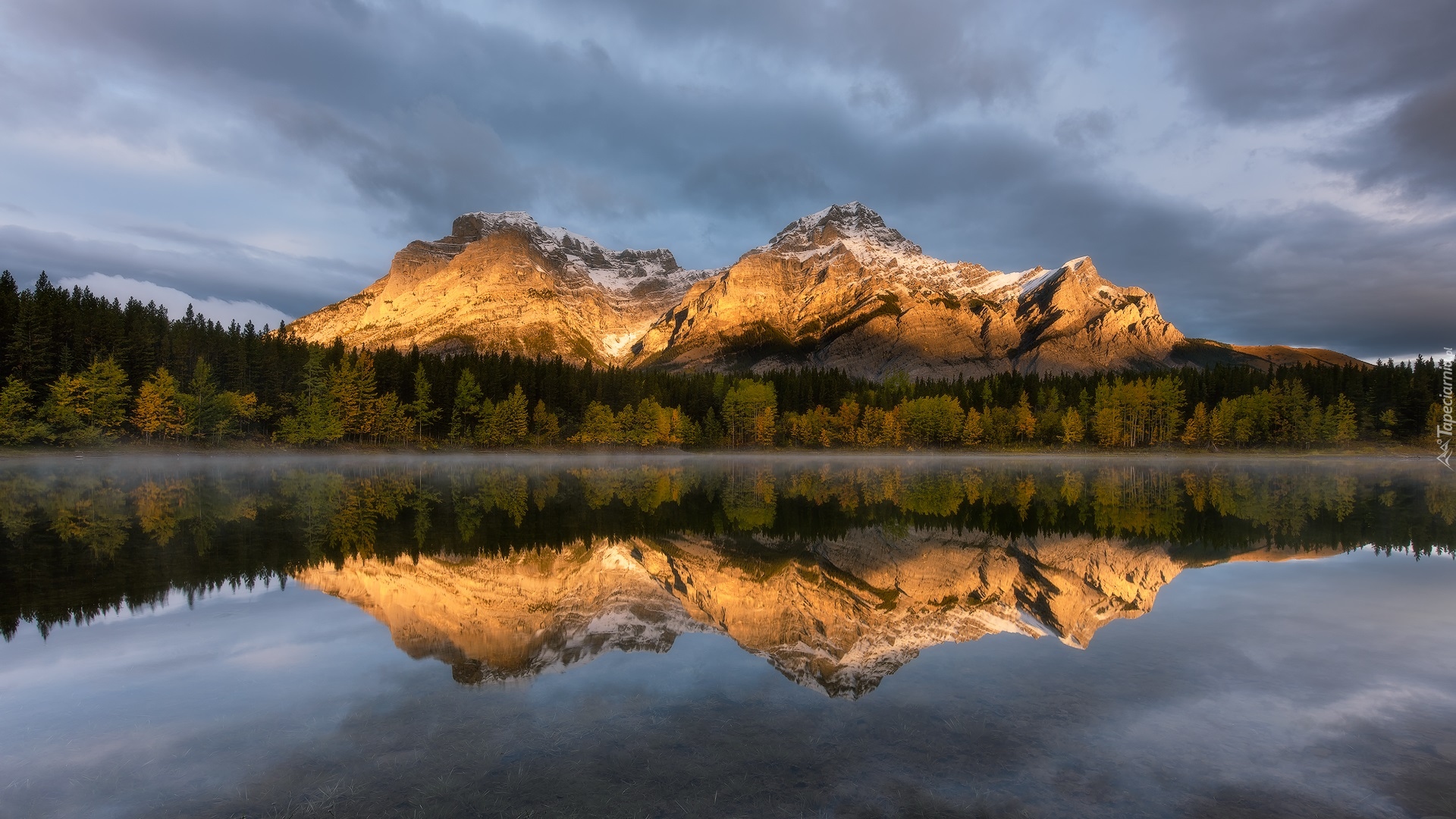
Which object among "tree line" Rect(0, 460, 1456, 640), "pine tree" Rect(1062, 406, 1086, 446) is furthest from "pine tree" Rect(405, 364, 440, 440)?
"pine tree" Rect(1062, 406, 1086, 446)

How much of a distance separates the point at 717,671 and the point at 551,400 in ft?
422

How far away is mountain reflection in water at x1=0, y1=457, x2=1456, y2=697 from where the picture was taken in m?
16.4

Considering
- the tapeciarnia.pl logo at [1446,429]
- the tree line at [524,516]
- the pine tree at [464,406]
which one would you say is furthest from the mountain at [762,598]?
the pine tree at [464,406]

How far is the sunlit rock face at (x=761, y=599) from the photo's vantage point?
49.2 ft

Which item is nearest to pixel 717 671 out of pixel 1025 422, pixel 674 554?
pixel 674 554

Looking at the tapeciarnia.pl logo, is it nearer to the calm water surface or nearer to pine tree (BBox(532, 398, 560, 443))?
the calm water surface

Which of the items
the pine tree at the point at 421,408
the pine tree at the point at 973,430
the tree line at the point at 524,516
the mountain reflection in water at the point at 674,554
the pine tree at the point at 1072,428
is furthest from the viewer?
the pine tree at the point at 973,430

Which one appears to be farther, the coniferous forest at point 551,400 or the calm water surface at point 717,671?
the coniferous forest at point 551,400

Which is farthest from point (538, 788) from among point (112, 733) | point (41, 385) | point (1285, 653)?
point (41, 385)

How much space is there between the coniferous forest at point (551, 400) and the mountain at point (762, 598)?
284ft

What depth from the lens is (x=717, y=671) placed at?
1377 cm

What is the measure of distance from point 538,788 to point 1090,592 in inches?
687

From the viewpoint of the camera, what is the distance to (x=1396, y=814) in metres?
8.31

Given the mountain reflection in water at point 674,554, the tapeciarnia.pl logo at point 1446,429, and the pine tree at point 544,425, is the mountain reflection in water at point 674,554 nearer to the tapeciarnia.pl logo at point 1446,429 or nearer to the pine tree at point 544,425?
the tapeciarnia.pl logo at point 1446,429
